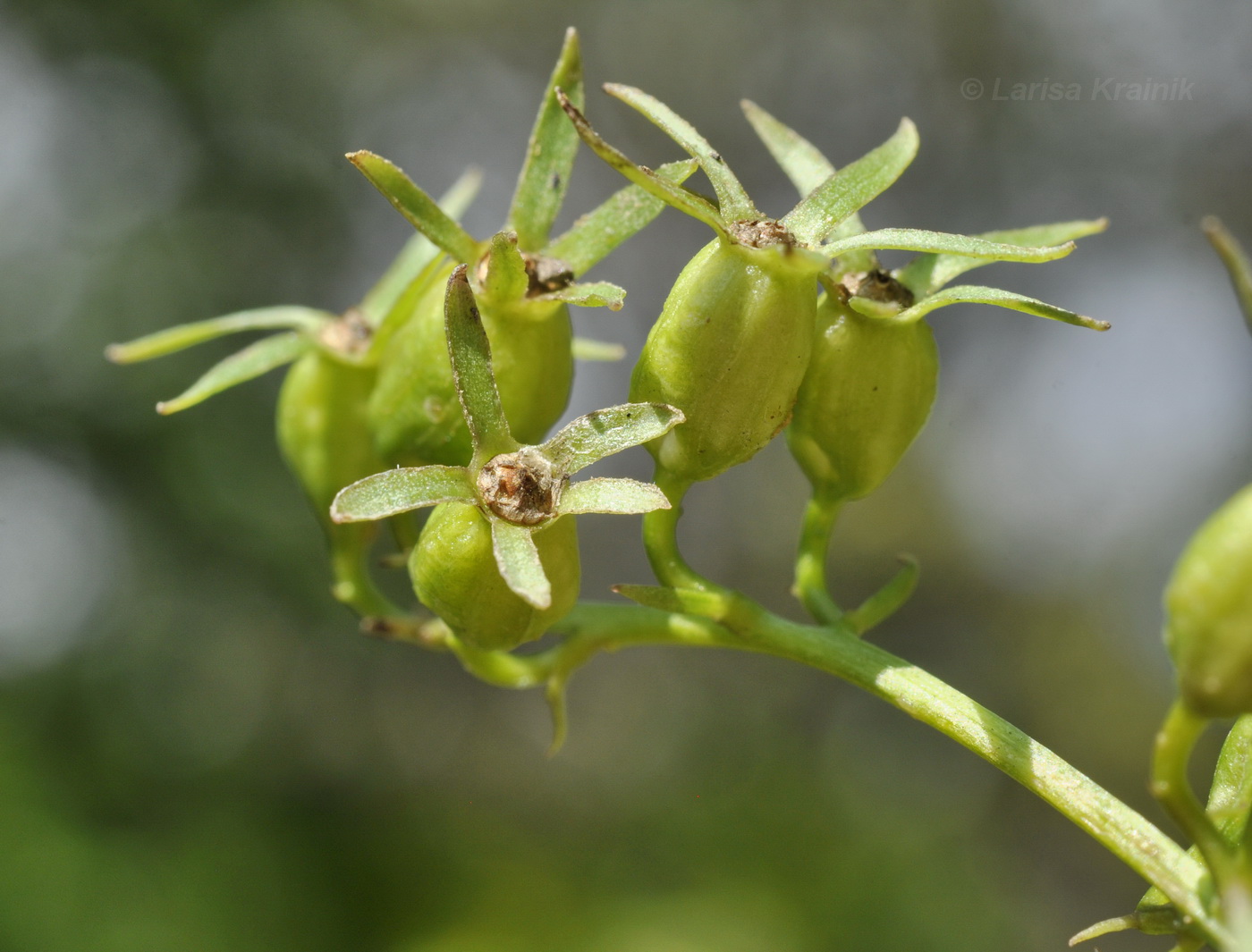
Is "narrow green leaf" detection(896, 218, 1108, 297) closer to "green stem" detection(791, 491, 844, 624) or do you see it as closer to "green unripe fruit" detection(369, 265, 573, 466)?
"green stem" detection(791, 491, 844, 624)

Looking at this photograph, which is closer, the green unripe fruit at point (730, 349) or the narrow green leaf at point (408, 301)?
the green unripe fruit at point (730, 349)

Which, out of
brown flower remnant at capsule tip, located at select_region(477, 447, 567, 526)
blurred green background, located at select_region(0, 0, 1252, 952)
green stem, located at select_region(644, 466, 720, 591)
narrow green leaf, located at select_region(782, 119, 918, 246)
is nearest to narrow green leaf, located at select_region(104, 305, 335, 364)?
brown flower remnant at capsule tip, located at select_region(477, 447, 567, 526)

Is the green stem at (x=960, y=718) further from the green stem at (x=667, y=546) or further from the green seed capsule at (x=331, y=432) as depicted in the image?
the green seed capsule at (x=331, y=432)

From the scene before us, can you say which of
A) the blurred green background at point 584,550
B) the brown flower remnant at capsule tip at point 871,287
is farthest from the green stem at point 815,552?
the blurred green background at point 584,550

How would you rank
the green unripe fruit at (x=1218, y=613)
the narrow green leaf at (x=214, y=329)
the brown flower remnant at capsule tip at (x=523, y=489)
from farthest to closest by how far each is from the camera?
the narrow green leaf at (x=214, y=329)
the brown flower remnant at capsule tip at (x=523, y=489)
the green unripe fruit at (x=1218, y=613)

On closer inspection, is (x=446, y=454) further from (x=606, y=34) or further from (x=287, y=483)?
(x=606, y=34)

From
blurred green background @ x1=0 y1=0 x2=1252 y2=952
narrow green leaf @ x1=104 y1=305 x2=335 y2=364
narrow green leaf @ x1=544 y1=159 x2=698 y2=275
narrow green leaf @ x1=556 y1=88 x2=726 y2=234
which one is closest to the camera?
narrow green leaf @ x1=556 y1=88 x2=726 y2=234

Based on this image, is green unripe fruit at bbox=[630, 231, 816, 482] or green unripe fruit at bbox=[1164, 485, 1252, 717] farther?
green unripe fruit at bbox=[630, 231, 816, 482]
